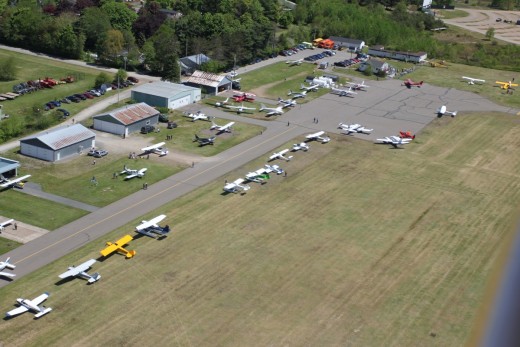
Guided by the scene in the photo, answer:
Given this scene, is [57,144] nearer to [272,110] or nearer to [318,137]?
[318,137]

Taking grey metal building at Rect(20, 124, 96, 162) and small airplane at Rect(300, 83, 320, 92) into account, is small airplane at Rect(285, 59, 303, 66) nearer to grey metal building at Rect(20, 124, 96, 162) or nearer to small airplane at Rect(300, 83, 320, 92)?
small airplane at Rect(300, 83, 320, 92)

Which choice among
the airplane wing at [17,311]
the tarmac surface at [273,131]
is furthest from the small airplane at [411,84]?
the airplane wing at [17,311]

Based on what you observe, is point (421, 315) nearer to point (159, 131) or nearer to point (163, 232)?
point (163, 232)

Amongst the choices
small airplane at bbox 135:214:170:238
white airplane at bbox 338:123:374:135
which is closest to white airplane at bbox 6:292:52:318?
small airplane at bbox 135:214:170:238

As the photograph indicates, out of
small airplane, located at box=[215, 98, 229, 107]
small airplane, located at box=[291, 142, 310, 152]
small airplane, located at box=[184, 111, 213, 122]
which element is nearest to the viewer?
small airplane, located at box=[291, 142, 310, 152]

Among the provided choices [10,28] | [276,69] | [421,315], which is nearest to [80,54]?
[10,28]

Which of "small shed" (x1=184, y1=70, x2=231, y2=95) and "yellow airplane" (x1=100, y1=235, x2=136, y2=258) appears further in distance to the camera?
"small shed" (x1=184, y1=70, x2=231, y2=95)
